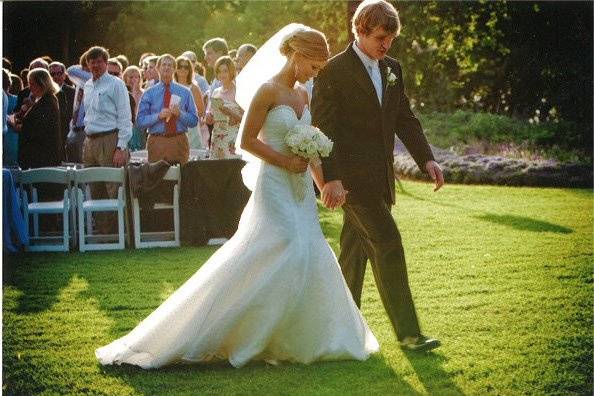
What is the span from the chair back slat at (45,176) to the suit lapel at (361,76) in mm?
5814

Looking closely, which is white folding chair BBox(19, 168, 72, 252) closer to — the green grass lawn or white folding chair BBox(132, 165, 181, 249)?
the green grass lawn

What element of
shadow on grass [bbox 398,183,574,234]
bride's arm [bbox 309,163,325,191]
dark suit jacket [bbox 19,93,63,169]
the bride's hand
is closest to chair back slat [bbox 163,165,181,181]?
dark suit jacket [bbox 19,93,63,169]

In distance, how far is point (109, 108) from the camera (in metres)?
11.6

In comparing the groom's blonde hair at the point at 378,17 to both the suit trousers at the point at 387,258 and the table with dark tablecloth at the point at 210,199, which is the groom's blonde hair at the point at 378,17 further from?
the table with dark tablecloth at the point at 210,199

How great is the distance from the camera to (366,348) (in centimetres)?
626

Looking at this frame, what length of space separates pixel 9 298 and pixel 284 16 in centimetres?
2258

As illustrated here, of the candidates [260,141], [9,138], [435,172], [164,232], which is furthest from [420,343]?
[9,138]

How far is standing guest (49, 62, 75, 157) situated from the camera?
13.6 m

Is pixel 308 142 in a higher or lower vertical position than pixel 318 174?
higher

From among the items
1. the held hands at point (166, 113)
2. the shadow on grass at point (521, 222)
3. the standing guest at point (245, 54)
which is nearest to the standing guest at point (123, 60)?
the standing guest at point (245, 54)

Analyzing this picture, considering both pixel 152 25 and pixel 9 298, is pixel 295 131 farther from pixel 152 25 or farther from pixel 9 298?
pixel 152 25

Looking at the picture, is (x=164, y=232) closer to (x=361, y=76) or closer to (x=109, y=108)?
(x=109, y=108)

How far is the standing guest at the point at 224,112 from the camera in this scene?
39.0 ft

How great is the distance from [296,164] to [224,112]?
5924 millimetres
